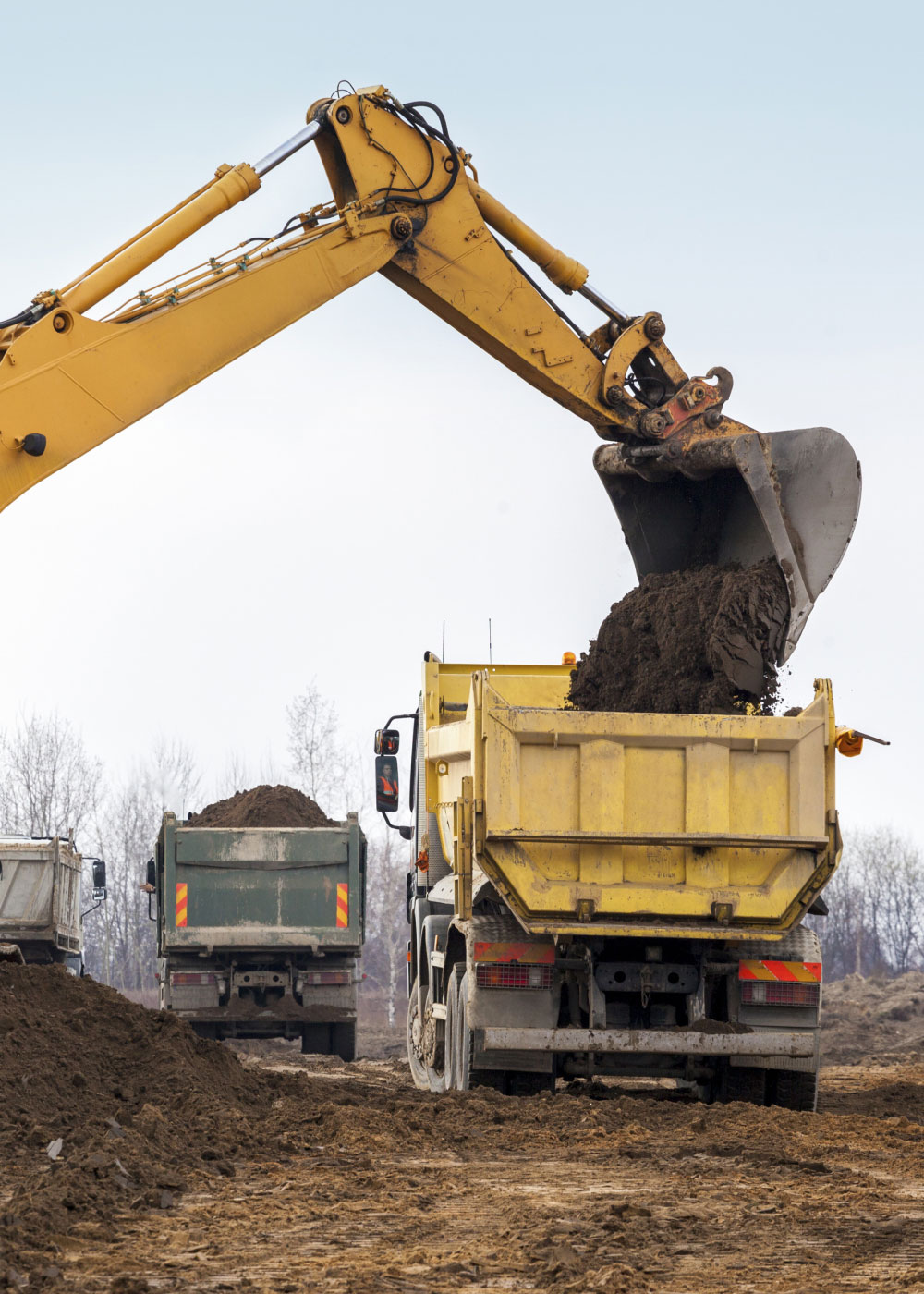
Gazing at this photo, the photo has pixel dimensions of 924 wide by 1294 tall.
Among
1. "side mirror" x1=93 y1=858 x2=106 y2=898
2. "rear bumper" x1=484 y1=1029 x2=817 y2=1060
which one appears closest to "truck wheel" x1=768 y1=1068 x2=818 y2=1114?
"rear bumper" x1=484 y1=1029 x2=817 y2=1060

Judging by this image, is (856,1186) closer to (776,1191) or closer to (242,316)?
(776,1191)

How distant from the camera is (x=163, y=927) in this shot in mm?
16125

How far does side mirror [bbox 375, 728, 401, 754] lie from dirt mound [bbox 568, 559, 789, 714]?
9.74ft

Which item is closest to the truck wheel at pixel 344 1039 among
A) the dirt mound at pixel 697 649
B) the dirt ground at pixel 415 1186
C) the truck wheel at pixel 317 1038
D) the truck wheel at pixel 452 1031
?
the truck wheel at pixel 317 1038

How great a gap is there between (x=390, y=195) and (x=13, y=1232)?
25.9ft

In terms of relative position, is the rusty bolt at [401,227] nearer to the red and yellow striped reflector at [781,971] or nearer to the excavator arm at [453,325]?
the excavator arm at [453,325]

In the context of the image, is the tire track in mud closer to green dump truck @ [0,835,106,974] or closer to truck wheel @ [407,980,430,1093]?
truck wheel @ [407,980,430,1093]

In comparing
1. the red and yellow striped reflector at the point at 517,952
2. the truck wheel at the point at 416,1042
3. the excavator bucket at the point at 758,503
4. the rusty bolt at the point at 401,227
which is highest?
the rusty bolt at the point at 401,227

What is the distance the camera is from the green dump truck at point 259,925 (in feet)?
53.1

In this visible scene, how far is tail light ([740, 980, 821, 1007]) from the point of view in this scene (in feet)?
31.4

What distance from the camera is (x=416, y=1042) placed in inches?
512

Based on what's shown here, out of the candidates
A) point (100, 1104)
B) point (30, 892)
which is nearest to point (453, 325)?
point (100, 1104)

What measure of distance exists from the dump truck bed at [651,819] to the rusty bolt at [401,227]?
12.3 feet

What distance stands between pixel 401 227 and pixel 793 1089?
634 cm
